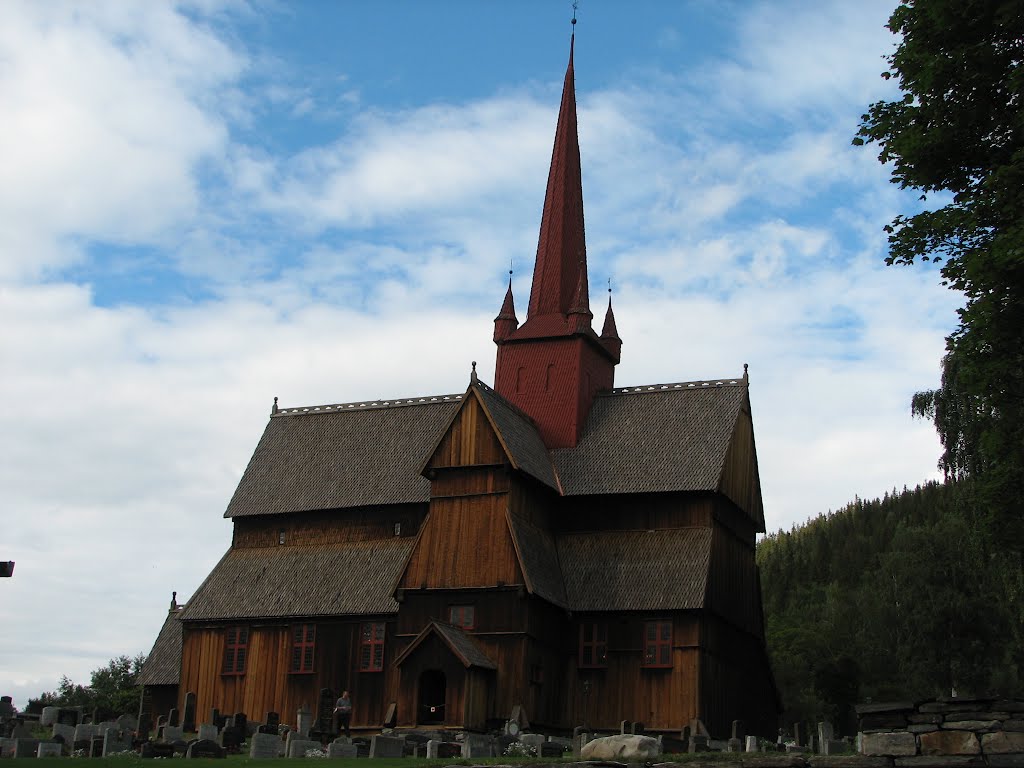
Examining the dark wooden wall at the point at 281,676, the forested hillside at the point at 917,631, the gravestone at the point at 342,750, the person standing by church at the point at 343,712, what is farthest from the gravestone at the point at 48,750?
the forested hillside at the point at 917,631

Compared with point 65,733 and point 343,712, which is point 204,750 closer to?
point 65,733

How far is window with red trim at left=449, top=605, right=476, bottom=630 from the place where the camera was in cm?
4356

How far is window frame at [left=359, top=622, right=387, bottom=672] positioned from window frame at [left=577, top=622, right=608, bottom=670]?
281 inches

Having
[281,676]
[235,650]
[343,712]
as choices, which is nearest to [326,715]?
[343,712]

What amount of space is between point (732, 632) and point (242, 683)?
1813 cm

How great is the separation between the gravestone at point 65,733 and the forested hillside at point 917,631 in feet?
86.8

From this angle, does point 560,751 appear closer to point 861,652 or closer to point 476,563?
point 476,563

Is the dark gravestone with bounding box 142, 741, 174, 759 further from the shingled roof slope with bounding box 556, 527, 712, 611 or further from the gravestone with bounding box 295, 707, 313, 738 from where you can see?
the shingled roof slope with bounding box 556, 527, 712, 611

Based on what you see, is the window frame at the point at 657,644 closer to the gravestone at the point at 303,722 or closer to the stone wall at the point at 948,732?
the gravestone at the point at 303,722

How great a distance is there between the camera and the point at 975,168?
28.2 meters

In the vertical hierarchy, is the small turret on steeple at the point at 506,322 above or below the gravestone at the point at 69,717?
above

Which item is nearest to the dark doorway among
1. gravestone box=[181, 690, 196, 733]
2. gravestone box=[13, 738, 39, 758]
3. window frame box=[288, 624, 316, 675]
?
window frame box=[288, 624, 316, 675]

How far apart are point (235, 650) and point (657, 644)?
53.3 ft

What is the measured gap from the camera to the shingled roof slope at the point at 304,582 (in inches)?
1873
